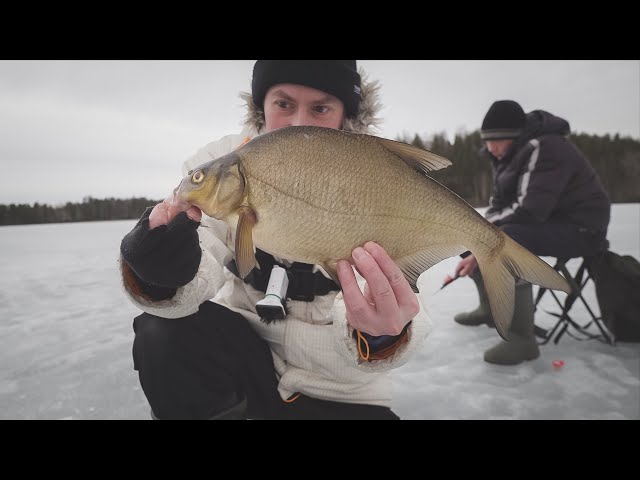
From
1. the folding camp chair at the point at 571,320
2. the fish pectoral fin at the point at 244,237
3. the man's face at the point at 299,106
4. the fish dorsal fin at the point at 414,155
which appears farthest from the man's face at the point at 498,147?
the fish pectoral fin at the point at 244,237

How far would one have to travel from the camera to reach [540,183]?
11.9ft

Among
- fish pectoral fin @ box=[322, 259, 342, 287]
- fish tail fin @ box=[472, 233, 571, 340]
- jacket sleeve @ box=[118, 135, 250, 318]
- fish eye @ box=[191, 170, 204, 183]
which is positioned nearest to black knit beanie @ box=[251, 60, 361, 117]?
jacket sleeve @ box=[118, 135, 250, 318]

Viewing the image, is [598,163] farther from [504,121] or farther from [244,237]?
[244,237]

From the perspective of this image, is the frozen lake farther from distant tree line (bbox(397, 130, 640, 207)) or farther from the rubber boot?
distant tree line (bbox(397, 130, 640, 207))

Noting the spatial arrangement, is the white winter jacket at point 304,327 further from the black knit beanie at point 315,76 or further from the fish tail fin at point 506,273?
the fish tail fin at point 506,273

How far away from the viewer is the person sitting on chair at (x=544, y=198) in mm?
3553

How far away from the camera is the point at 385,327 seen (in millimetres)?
1737

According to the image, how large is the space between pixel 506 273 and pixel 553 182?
268 centimetres

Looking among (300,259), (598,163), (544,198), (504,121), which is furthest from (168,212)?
(598,163)

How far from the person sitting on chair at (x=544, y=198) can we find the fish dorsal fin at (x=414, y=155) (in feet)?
7.91

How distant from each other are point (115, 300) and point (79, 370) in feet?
7.63

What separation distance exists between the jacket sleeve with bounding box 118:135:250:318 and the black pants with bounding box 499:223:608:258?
270 centimetres

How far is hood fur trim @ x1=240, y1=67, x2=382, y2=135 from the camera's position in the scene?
246 centimetres
